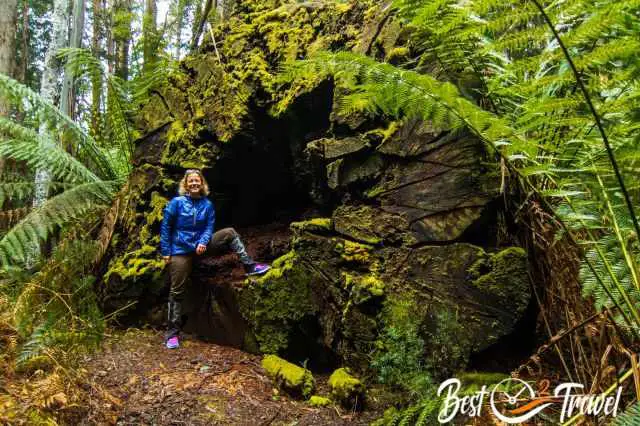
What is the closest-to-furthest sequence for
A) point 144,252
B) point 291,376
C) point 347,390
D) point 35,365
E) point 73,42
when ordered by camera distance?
1. point 35,365
2. point 347,390
3. point 291,376
4. point 144,252
5. point 73,42

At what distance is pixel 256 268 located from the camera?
11.3 feet

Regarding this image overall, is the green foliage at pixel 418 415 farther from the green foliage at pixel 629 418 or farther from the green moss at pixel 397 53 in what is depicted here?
the green moss at pixel 397 53

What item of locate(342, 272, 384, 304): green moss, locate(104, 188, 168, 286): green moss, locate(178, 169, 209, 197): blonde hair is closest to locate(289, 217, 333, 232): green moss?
locate(342, 272, 384, 304): green moss

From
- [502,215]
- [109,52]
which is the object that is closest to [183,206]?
[502,215]

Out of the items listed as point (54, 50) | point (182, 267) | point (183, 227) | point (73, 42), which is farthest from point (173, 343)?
point (73, 42)

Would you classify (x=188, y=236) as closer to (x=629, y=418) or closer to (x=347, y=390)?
(x=347, y=390)

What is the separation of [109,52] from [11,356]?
14.5 metres

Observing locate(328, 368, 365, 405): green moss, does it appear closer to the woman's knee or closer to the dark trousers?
the dark trousers

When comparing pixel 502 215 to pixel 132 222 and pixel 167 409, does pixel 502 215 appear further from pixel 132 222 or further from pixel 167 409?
pixel 132 222

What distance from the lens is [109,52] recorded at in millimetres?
13617

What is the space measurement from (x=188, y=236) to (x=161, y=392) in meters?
1.47

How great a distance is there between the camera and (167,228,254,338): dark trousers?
3486mm

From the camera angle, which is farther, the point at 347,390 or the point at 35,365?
the point at 347,390


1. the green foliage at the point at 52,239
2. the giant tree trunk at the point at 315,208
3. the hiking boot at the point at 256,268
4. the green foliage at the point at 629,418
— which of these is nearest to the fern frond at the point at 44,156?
the green foliage at the point at 52,239
